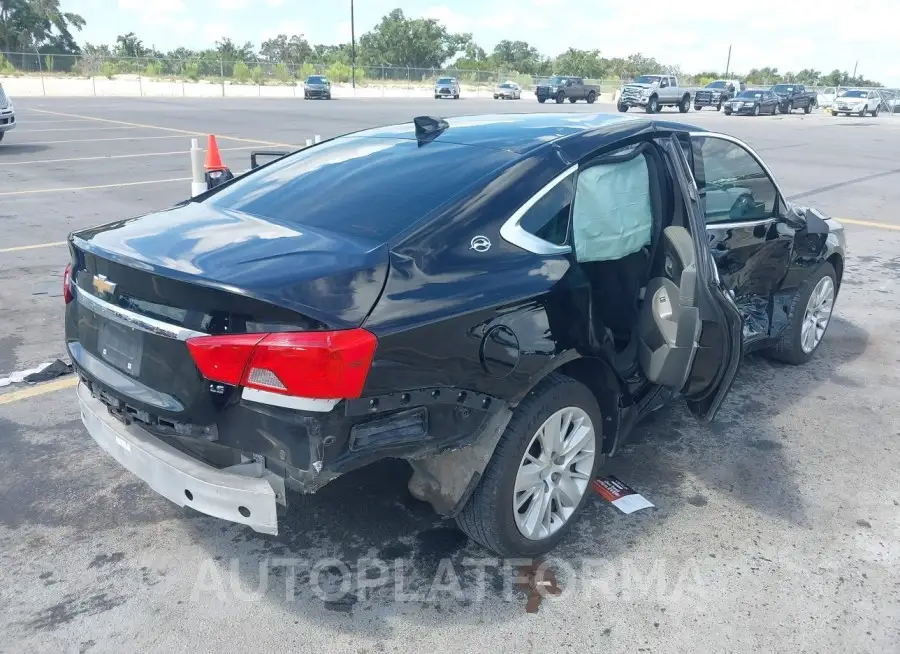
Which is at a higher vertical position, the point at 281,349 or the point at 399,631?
the point at 281,349

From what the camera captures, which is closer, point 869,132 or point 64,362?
point 64,362

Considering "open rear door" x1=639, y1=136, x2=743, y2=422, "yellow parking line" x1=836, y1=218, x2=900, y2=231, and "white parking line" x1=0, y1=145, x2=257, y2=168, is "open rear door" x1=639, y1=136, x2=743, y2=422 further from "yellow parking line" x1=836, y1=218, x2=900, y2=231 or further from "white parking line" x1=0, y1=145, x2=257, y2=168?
"white parking line" x1=0, y1=145, x2=257, y2=168

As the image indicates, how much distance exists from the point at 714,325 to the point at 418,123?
1661 millimetres

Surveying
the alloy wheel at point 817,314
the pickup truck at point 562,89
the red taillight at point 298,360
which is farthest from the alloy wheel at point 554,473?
the pickup truck at point 562,89

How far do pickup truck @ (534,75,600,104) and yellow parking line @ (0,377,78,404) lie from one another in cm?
4574

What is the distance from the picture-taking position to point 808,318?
5195 millimetres

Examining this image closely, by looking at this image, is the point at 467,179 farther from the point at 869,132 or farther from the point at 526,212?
the point at 869,132

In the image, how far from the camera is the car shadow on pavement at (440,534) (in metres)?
2.88

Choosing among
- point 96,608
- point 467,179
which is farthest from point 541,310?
point 96,608

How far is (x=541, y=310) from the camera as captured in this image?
2.87 metres

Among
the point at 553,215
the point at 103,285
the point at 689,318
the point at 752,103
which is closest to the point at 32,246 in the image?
the point at 103,285

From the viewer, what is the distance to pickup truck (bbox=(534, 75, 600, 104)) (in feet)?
156

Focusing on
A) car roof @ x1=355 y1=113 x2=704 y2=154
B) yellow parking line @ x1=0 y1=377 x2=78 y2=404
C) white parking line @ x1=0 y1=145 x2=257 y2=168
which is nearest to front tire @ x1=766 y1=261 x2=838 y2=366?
car roof @ x1=355 y1=113 x2=704 y2=154

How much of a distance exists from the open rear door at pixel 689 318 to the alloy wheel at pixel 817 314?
1914mm
